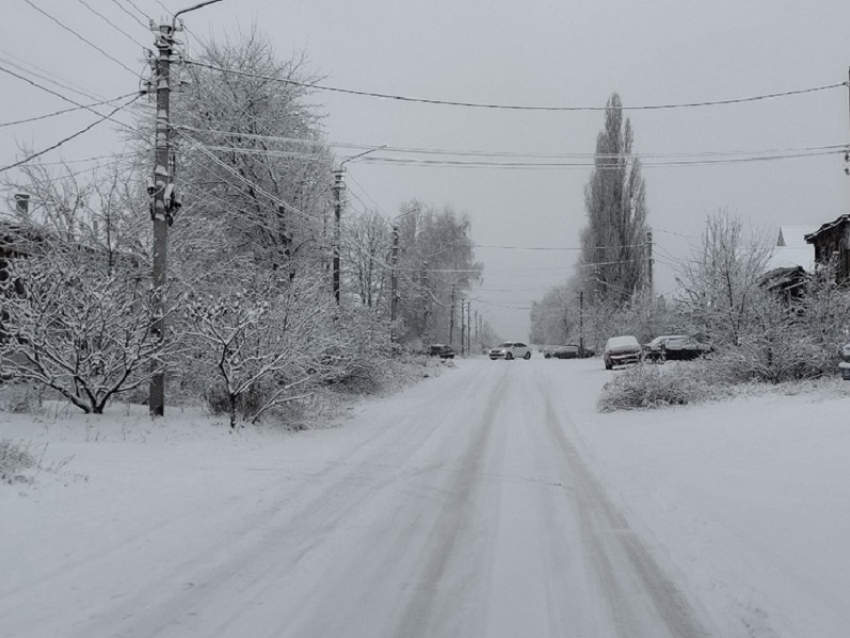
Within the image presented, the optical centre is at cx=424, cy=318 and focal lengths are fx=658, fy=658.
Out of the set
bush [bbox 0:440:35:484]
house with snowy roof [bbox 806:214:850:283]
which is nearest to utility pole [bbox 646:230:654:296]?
house with snowy roof [bbox 806:214:850:283]

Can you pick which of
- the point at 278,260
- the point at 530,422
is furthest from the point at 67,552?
the point at 278,260

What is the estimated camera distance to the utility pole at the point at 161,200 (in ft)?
37.8

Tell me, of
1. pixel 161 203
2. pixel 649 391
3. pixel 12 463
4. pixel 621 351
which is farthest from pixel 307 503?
pixel 621 351

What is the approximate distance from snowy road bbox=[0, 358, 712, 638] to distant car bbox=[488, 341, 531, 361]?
47728 millimetres

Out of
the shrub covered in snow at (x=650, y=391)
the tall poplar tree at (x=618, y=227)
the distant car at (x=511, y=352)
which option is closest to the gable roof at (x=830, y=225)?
the shrub covered in snow at (x=650, y=391)

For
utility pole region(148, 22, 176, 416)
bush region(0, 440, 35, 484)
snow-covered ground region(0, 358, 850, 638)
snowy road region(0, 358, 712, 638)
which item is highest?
utility pole region(148, 22, 176, 416)

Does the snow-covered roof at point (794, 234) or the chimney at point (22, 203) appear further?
the snow-covered roof at point (794, 234)

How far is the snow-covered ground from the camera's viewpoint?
172 inches

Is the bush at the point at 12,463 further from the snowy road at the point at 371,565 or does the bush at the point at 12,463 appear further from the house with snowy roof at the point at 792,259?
the house with snowy roof at the point at 792,259

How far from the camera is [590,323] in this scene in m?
59.8

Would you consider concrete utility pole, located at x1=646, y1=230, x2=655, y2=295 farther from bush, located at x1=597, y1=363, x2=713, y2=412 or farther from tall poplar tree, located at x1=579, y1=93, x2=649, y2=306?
bush, located at x1=597, y1=363, x2=713, y2=412

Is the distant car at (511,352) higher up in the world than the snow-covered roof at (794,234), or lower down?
lower down

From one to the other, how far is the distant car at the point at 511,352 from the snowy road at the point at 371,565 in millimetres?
47728

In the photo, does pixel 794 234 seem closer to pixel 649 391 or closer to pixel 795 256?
pixel 795 256
